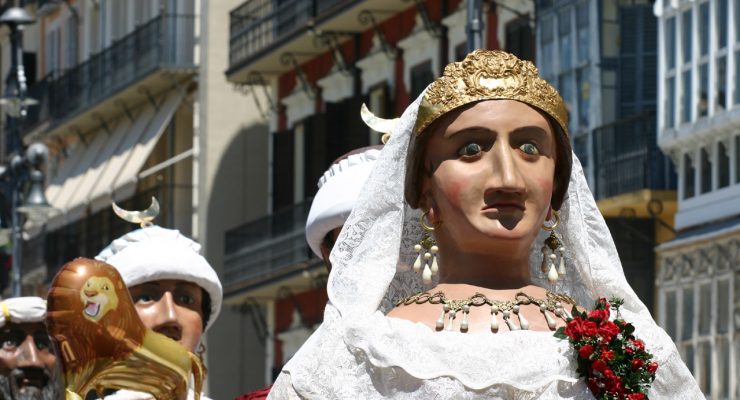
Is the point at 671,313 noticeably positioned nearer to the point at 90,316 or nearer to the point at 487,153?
the point at 90,316

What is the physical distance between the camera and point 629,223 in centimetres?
2961

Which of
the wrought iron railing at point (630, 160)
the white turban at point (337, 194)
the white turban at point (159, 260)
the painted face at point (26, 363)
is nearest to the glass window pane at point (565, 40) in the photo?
the wrought iron railing at point (630, 160)

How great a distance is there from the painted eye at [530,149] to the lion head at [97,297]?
154cm

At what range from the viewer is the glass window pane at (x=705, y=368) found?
88.8 feet

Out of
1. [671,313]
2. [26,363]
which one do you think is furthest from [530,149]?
[671,313]

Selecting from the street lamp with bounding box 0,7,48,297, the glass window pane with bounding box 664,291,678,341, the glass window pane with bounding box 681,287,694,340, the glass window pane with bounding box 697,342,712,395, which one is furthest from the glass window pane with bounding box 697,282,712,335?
the street lamp with bounding box 0,7,48,297

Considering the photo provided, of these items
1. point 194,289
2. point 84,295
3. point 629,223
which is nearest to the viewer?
point 84,295

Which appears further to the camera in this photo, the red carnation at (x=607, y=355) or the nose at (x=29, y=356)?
the nose at (x=29, y=356)

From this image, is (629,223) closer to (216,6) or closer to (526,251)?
(216,6)

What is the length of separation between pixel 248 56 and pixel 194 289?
31.5 metres

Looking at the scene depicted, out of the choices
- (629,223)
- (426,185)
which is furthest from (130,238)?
(629,223)

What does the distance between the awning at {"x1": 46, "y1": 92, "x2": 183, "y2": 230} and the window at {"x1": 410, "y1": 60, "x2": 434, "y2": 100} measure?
8416 mm

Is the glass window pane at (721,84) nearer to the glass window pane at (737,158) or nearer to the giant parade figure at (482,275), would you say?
the glass window pane at (737,158)

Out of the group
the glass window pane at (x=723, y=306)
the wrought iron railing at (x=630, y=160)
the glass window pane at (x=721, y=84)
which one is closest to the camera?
the glass window pane at (x=723, y=306)
